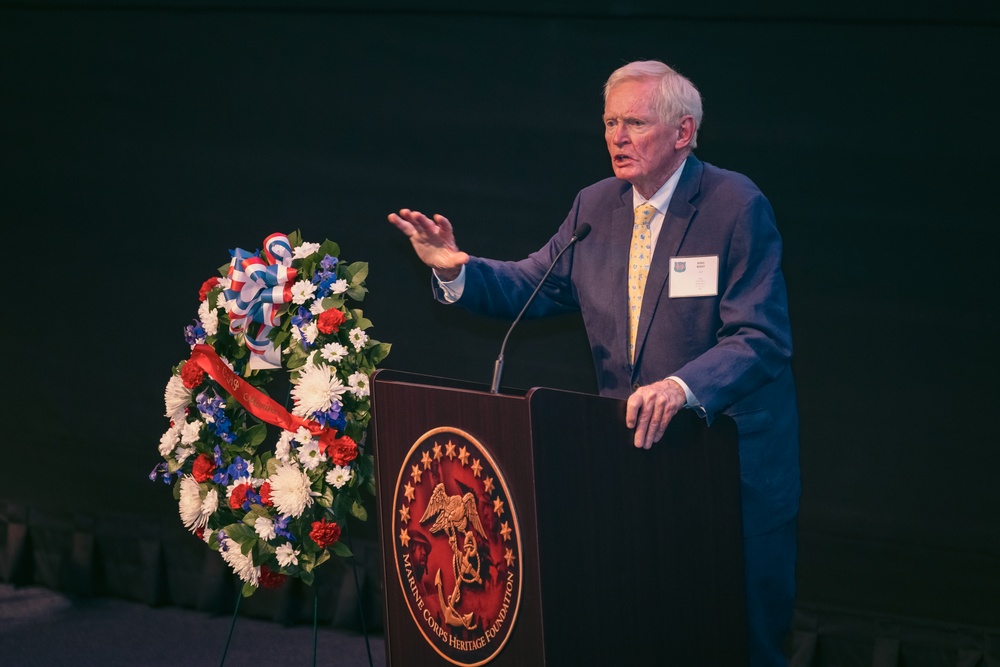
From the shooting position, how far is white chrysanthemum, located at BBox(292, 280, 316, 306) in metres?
2.96

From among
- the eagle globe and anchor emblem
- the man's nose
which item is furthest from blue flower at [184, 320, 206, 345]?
the man's nose

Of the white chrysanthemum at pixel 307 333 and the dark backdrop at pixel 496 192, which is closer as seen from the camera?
the white chrysanthemum at pixel 307 333

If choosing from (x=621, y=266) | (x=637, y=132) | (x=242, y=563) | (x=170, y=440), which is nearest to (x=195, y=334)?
(x=170, y=440)

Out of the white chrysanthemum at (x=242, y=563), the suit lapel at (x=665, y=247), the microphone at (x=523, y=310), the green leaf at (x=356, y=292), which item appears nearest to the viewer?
the microphone at (x=523, y=310)

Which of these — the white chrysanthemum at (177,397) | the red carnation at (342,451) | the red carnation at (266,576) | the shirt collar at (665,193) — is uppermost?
the shirt collar at (665,193)

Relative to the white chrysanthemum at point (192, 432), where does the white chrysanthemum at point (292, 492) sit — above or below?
below

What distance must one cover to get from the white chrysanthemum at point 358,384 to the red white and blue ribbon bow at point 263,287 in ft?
0.90

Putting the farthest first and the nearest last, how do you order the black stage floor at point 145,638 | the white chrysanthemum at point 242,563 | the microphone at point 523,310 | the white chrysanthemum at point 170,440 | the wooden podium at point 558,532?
1. the black stage floor at point 145,638
2. the white chrysanthemum at point 170,440
3. the white chrysanthemum at point 242,563
4. the microphone at point 523,310
5. the wooden podium at point 558,532

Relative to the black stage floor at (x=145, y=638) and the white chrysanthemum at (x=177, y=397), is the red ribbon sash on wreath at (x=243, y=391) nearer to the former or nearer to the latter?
the white chrysanthemum at (x=177, y=397)

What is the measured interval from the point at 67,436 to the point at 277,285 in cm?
214

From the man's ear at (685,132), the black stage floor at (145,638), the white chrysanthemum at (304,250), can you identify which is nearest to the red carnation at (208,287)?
the white chrysanthemum at (304,250)

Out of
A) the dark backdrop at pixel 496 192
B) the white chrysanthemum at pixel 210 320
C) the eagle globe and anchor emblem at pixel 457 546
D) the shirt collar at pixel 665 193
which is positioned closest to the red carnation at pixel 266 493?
the white chrysanthemum at pixel 210 320

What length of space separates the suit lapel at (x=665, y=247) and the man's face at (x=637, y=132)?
3.0 inches

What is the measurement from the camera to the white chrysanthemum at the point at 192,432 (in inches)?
124
